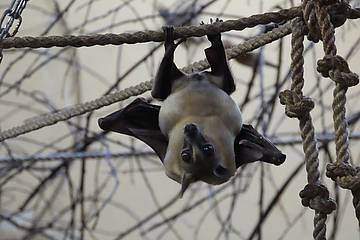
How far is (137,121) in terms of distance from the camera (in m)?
0.48

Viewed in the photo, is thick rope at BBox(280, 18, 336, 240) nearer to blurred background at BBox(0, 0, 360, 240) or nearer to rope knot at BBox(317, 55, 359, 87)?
rope knot at BBox(317, 55, 359, 87)

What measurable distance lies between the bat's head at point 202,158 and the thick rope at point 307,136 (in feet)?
0.16

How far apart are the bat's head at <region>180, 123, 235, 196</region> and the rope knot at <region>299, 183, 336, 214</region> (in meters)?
0.05

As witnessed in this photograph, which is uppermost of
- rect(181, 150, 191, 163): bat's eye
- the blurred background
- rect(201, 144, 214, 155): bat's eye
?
A: the blurred background

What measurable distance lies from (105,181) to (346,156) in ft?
3.31

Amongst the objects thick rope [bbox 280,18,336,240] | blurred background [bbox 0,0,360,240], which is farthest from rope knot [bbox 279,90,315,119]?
blurred background [bbox 0,0,360,240]

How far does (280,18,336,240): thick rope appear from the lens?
40 centimetres

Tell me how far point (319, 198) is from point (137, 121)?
0.15m

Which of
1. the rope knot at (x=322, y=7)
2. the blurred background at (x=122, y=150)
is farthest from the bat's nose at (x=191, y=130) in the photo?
the blurred background at (x=122, y=150)

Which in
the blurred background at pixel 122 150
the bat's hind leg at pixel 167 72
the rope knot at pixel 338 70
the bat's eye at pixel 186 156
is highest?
the blurred background at pixel 122 150

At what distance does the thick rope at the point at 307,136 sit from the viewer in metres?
0.40

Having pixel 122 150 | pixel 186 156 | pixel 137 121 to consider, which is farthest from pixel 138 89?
pixel 122 150

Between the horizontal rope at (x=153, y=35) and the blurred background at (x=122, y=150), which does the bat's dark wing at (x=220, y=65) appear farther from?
the blurred background at (x=122, y=150)

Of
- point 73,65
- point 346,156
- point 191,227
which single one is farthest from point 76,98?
point 346,156
